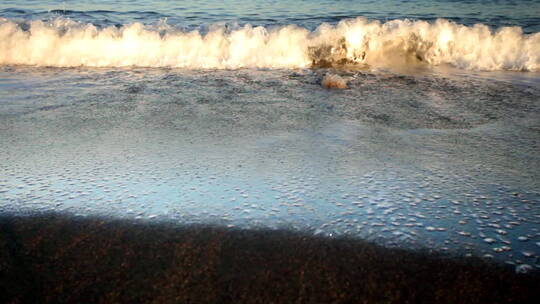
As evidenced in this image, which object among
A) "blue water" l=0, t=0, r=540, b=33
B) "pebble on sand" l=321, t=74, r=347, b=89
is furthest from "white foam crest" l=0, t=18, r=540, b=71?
"blue water" l=0, t=0, r=540, b=33

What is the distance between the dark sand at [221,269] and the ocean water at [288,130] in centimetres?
11

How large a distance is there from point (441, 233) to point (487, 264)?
236 millimetres

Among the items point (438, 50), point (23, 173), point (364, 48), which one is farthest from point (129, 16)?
point (23, 173)

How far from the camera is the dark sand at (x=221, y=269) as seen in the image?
1642 mm

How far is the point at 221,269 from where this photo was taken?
5.86ft

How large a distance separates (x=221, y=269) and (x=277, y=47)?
5.47 meters

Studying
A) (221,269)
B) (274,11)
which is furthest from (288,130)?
(274,11)

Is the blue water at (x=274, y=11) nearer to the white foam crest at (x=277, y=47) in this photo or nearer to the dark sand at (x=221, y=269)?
the white foam crest at (x=277, y=47)

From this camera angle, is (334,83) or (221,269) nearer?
(221,269)

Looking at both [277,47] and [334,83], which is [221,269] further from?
[277,47]

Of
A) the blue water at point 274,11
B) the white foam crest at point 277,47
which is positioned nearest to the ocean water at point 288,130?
the white foam crest at point 277,47

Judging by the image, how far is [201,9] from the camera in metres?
11.5

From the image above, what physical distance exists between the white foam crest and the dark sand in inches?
179

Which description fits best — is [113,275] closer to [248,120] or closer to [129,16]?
[248,120]
